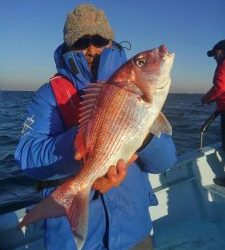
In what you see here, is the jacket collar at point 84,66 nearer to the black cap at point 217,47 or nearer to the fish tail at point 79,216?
the fish tail at point 79,216

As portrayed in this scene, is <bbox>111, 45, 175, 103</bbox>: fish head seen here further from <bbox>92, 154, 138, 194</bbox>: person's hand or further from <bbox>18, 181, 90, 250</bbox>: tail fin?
<bbox>18, 181, 90, 250</bbox>: tail fin

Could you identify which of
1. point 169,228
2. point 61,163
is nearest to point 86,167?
point 61,163

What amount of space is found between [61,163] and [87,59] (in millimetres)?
930

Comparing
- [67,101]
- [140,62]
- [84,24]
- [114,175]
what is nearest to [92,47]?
[84,24]

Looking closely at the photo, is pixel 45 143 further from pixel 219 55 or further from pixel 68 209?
pixel 219 55

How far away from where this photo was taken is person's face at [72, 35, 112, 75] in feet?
9.53

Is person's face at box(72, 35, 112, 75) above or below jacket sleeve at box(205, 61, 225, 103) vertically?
above

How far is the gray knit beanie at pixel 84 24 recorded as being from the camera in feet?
9.42

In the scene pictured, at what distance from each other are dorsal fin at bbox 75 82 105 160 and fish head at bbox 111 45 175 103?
0.14m

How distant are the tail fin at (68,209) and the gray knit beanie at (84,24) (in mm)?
1223

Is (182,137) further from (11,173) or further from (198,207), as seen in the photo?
(198,207)

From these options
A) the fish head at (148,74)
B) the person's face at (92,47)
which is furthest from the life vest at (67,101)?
the fish head at (148,74)

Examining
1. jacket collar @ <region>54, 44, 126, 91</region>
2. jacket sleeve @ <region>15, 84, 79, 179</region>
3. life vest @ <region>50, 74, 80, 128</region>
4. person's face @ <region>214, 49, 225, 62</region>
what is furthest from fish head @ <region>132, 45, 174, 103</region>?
person's face @ <region>214, 49, 225, 62</region>

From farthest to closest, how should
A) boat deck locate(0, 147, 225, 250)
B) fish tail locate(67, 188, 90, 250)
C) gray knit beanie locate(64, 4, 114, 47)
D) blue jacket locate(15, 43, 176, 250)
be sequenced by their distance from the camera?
boat deck locate(0, 147, 225, 250) < gray knit beanie locate(64, 4, 114, 47) < blue jacket locate(15, 43, 176, 250) < fish tail locate(67, 188, 90, 250)
